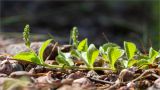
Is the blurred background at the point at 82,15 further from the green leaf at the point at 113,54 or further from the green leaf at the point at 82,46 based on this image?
the green leaf at the point at 113,54

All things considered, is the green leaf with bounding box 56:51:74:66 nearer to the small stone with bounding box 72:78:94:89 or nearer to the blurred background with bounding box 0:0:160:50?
the small stone with bounding box 72:78:94:89

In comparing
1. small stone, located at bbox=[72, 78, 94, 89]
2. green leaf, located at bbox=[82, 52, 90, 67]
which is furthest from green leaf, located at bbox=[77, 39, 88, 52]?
small stone, located at bbox=[72, 78, 94, 89]

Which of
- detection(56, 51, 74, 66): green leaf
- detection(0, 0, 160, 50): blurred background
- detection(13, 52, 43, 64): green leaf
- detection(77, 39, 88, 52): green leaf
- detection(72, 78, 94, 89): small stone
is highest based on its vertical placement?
detection(0, 0, 160, 50): blurred background

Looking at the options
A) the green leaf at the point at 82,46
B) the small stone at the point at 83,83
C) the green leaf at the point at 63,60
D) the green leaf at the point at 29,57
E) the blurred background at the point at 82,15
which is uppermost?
the blurred background at the point at 82,15

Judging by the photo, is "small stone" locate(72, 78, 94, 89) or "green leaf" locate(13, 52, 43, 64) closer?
"small stone" locate(72, 78, 94, 89)

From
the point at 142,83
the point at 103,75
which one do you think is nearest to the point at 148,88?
the point at 142,83

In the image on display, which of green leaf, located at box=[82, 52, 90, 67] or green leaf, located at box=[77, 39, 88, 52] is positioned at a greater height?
green leaf, located at box=[77, 39, 88, 52]

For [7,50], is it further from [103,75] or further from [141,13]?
[141,13]

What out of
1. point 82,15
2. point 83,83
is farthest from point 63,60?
point 82,15

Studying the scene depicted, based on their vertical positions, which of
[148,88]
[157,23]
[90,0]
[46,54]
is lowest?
[148,88]

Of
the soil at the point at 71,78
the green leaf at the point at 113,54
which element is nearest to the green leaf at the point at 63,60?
the soil at the point at 71,78

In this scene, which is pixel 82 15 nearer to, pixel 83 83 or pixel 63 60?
pixel 63 60
